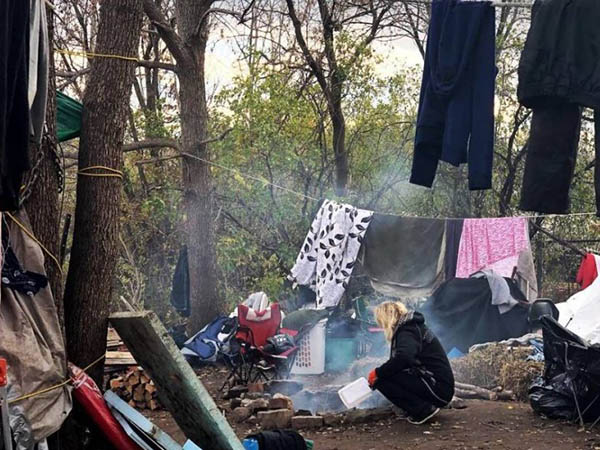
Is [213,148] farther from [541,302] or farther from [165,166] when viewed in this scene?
[541,302]

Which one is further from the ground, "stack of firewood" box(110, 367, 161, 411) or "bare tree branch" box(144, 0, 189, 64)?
"bare tree branch" box(144, 0, 189, 64)

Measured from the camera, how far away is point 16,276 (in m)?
4.77

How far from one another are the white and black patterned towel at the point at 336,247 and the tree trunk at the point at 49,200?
4952 millimetres

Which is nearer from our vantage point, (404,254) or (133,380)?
(133,380)

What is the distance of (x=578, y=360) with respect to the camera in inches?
282

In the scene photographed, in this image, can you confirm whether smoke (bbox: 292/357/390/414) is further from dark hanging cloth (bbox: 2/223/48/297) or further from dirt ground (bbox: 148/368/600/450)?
dark hanging cloth (bbox: 2/223/48/297)

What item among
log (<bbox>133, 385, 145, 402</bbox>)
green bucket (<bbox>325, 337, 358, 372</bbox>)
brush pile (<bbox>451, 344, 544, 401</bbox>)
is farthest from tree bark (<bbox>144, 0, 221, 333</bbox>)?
brush pile (<bbox>451, 344, 544, 401</bbox>)

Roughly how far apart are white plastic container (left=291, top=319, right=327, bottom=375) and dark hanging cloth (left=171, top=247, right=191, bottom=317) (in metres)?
2.93

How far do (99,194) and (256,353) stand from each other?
380 centimetres

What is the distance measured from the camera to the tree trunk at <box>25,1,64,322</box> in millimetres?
5223

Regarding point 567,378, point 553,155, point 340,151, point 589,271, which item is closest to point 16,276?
point 553,155

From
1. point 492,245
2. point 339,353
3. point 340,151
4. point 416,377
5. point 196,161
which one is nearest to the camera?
point 416,377

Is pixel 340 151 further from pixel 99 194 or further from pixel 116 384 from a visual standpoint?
pixel 99 194

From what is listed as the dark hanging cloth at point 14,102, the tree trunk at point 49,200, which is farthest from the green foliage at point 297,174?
the dark hanging cloth at point 14,102
